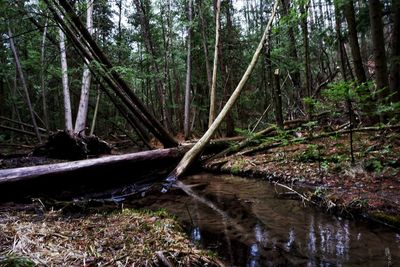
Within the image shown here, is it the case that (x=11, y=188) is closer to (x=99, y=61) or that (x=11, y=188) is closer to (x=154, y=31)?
(x=99, y=61)

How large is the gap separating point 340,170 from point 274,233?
2.82m

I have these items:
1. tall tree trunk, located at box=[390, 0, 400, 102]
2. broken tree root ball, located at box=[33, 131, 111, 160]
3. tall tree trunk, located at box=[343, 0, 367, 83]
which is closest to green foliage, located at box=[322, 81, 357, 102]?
tall tree trunk, located at box=[390, 0, 400, 102]

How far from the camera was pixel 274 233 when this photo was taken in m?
4.08

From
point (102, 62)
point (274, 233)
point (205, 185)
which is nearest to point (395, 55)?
point (205, 185)

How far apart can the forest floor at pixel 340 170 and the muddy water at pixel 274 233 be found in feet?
1.06

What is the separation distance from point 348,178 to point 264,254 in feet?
10.00

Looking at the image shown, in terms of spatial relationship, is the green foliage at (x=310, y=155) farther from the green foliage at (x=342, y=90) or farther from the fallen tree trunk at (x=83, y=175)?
the fallen tree trunk at (x=83, y=175)

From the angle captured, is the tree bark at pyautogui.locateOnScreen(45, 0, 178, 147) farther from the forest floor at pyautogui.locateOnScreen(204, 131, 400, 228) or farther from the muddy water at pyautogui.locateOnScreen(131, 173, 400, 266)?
the muddy water at pyautogui.locateOnScreen(131, 173, 400, 266)

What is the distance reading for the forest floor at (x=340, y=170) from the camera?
455cm

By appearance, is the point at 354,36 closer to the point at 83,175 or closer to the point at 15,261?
the point at 83,175

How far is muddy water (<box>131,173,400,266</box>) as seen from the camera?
3332 millimetres

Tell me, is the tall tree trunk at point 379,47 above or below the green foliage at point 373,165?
above

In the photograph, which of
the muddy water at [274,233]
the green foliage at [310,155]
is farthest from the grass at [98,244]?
the green foliage at [310,155]

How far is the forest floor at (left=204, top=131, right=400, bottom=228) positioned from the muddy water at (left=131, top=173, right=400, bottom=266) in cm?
32
